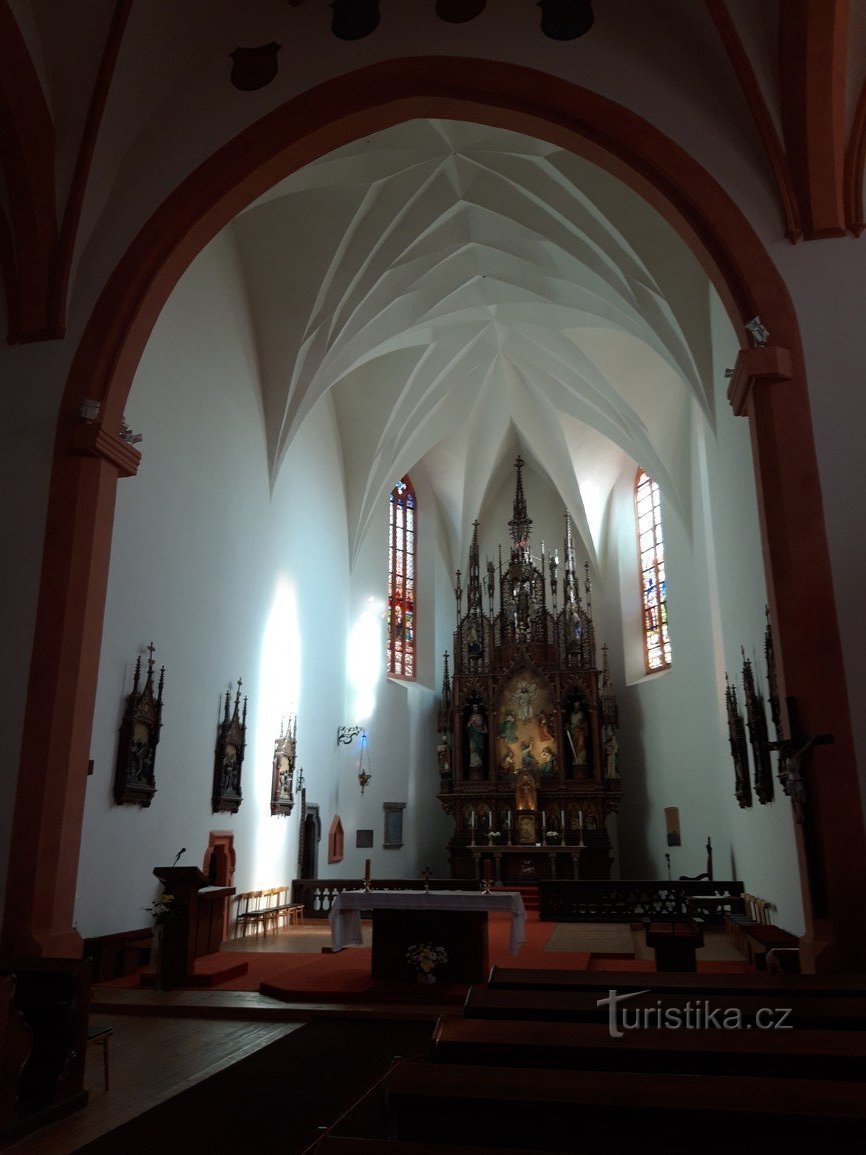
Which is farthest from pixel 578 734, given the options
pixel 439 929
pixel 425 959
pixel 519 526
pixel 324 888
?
pixel 425 959

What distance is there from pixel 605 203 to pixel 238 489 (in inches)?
258

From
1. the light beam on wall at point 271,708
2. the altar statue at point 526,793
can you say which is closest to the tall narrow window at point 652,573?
the altar statue at point 526,793

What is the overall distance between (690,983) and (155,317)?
7.58 metres

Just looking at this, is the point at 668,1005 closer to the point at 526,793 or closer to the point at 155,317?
the point at 155,317

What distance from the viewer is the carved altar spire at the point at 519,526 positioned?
21.3 meters

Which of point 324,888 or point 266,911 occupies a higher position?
point 324,888

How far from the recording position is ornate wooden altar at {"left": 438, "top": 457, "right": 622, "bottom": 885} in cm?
1881

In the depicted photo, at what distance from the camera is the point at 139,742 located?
1005 centimetres

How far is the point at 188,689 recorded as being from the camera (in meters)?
11.5

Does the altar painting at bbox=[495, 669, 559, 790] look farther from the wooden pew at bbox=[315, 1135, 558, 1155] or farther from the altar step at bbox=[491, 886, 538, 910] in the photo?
the wooden pew at bbox=[315, 1135, 558, 1155]

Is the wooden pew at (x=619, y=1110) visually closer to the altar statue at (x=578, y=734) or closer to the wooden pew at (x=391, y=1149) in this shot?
the wooden pew at (x=391, y=1149)

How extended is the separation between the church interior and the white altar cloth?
102mm

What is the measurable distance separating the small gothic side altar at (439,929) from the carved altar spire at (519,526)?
1322 centimetres

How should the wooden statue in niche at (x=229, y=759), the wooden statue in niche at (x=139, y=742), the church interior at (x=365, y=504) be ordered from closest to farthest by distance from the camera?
the church interior at (x=365, y=504) → the wooden statue in niche at (x=139, y=742) → the wooden statue in niche at (x=229, y=759)
